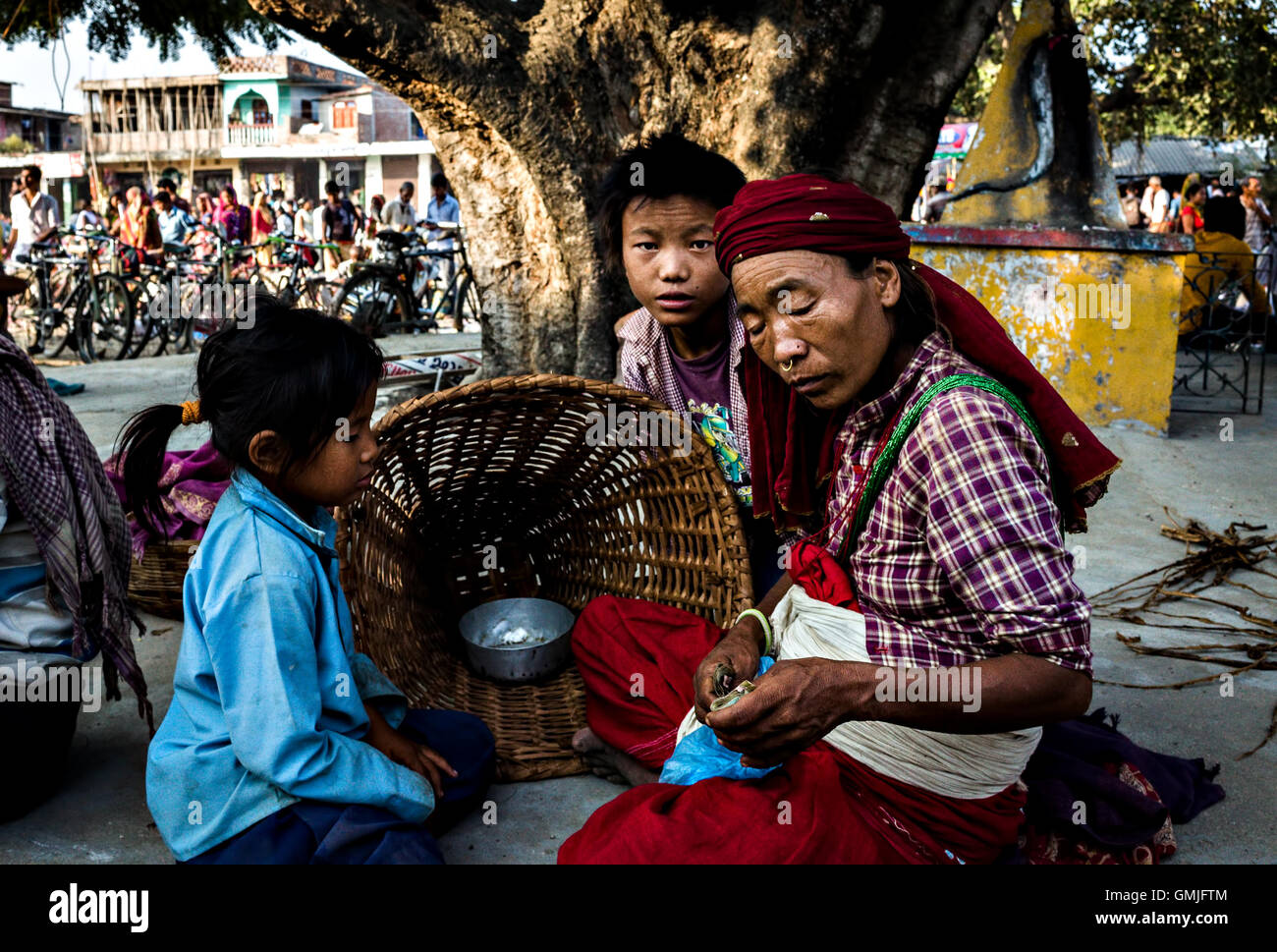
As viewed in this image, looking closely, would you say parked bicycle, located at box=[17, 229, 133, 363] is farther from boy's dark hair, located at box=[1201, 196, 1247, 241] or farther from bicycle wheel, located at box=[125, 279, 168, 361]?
boy's dark hair, located at box=[1201, 196, 1247, 241]

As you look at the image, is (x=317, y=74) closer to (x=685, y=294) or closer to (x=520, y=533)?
(x=520, y=533)

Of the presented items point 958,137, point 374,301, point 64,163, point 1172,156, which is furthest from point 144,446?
point 1172,156

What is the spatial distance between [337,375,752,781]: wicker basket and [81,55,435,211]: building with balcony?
27.9 metres

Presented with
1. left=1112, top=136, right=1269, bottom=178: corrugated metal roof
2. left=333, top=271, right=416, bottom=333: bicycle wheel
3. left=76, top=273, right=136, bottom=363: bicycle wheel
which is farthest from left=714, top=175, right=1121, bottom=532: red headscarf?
left=1112, top=136, right=1269, bottom=178: corrugated metal roof

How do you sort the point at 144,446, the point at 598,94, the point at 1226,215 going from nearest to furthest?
the point at 144,446 → the point at 598,94 → the point at 1226,215

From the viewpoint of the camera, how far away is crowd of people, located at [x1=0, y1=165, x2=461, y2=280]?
1159 centimetres

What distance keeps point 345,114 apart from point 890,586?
34.4 metres

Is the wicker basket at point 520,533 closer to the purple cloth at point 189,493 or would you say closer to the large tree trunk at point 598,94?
the purple cloth at point 189,493

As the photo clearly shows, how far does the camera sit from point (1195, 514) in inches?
186

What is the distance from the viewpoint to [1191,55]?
1352cm

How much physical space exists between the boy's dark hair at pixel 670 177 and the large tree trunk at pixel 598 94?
6.82ft

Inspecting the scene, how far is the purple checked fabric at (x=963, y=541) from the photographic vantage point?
146 cm

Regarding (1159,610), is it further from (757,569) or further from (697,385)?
(697,385)

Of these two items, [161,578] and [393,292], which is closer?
[161,578]
